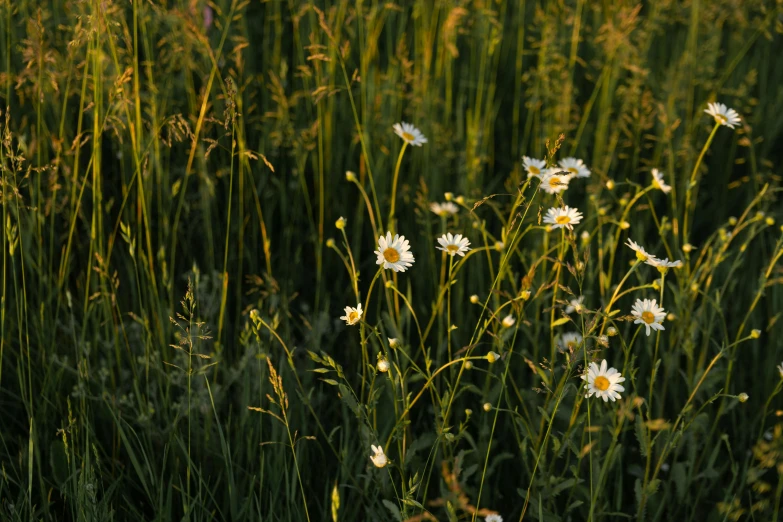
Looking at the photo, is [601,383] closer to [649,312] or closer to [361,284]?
[649,312]

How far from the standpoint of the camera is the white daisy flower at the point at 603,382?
124 centimetres

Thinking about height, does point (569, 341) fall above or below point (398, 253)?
below

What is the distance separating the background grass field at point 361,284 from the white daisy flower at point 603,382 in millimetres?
40

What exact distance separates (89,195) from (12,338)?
0.56 metres

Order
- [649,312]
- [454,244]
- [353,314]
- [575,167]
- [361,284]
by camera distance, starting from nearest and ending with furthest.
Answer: [353,314], [649,312], [454,244], [575,167], [361,284]

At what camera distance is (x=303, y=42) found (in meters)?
2.47

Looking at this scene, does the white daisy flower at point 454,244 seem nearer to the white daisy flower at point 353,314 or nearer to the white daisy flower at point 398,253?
the white daisy flower at point 398,253

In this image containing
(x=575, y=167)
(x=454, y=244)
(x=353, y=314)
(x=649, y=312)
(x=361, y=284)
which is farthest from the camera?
(x=361, y=284)

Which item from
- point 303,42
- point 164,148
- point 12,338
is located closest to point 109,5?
point 164,148

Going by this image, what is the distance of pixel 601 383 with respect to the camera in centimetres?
128

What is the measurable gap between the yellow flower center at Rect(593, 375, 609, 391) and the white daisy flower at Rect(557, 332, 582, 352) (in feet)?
0.22

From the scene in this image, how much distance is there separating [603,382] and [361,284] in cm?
83

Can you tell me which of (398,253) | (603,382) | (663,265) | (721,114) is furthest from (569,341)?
(721,114)

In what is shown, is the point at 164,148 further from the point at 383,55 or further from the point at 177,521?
the point at 177,521
